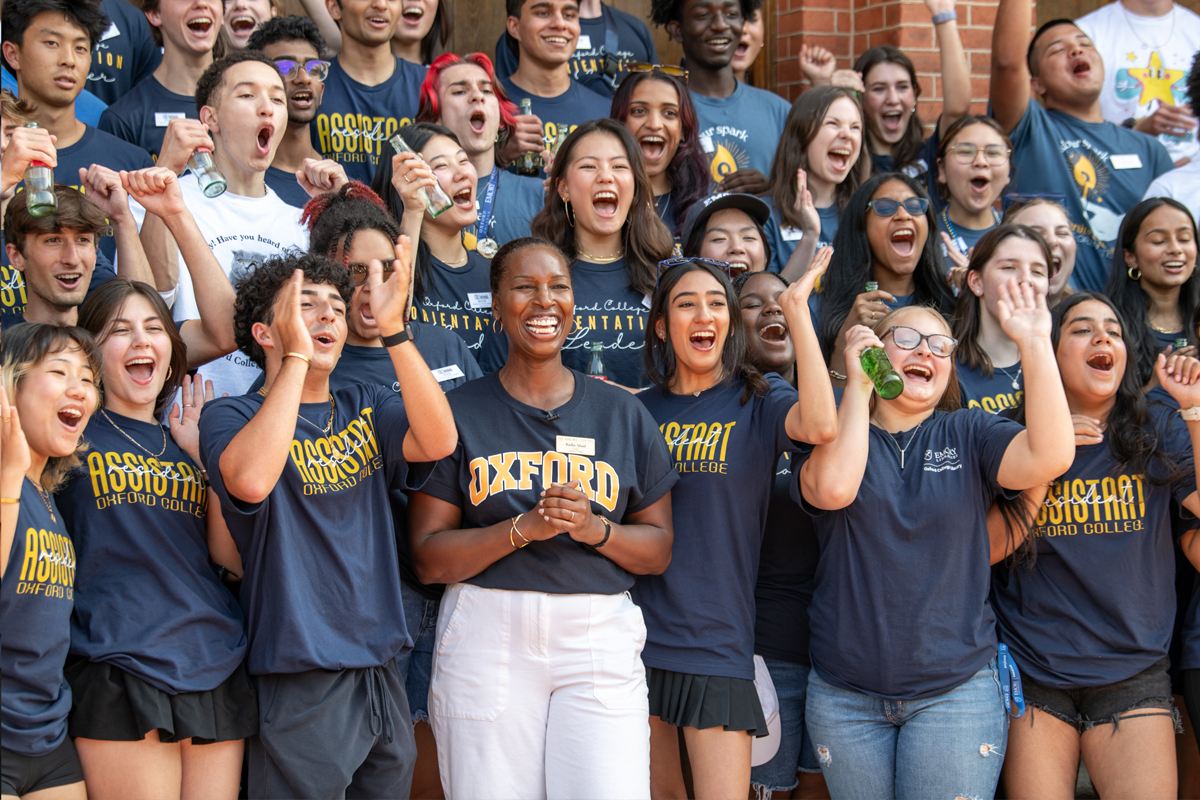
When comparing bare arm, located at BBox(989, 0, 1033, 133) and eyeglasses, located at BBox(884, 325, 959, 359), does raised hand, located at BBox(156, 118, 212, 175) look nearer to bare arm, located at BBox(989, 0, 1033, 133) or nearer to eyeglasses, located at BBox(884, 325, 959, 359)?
eyeglasses, located at BBox(884, 325, 959, 359)

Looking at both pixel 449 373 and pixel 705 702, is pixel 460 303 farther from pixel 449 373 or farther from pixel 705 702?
pixel 705 702

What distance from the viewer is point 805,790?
341 cm

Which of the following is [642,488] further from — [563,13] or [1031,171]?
[1031,171]

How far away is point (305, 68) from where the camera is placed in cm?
437

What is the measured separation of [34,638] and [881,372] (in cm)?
223

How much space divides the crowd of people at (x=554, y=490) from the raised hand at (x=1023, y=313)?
0.04 ft

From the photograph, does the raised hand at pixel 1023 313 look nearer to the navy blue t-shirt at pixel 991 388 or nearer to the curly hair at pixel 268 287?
the navy blue t-shirt at pixel 991 388

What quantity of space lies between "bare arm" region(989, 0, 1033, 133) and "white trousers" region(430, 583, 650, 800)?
3.59 metres

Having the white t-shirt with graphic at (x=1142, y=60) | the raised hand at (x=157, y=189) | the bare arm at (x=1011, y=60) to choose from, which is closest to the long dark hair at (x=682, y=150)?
the bare arm at (x=1011, y=60)

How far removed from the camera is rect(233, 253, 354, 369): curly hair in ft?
9.66

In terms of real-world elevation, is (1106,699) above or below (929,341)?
below

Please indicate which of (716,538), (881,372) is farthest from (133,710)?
(881,372)

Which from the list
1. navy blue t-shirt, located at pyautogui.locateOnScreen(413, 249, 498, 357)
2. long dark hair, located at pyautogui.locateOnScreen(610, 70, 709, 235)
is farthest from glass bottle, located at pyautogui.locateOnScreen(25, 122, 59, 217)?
long dark hair, located at pyautogui.locateOnScreen(610, 70, 709, 235)

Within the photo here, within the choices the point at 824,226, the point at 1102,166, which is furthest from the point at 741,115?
the point at 1102,166
